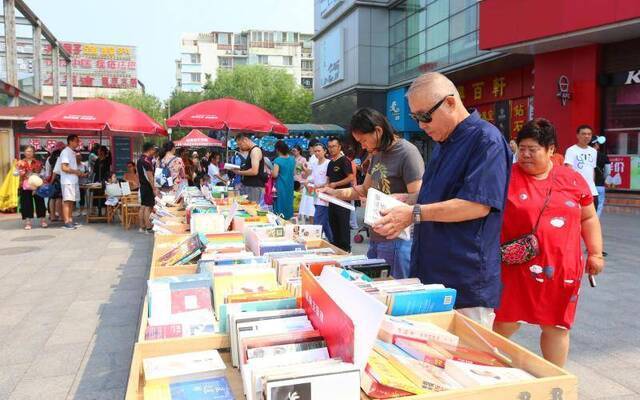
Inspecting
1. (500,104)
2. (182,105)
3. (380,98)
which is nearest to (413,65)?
(380,98)

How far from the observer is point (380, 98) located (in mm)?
22219

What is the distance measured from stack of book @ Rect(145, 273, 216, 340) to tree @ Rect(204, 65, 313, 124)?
3774cm

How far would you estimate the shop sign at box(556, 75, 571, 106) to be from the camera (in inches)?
497

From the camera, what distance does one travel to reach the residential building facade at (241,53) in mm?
80125

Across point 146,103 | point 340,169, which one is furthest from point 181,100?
point 340,169

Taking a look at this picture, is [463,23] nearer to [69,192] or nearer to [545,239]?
[69,192]

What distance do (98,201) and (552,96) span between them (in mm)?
11456

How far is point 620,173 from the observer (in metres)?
12.4

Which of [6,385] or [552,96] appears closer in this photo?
[6,385]

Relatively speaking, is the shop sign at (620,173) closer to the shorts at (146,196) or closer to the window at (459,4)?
the window at (459,4)

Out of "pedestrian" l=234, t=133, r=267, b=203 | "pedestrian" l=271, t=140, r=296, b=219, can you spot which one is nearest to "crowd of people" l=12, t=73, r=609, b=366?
"pedestrian" l=234, t=133, r=267, b=203

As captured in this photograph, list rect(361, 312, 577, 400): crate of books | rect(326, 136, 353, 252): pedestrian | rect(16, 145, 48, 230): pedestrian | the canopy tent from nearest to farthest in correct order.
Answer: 1. rect(361, 312, 577, 400): crate of books
2. rect(326, 136, 353, 252): pedestrian
3. rect(16, 145, 48, 230): pedestrian
4. the canopy tent

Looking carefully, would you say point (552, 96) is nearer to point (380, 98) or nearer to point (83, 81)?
point (380, 98)

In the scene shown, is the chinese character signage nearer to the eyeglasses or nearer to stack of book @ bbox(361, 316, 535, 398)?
the eyeglasses
